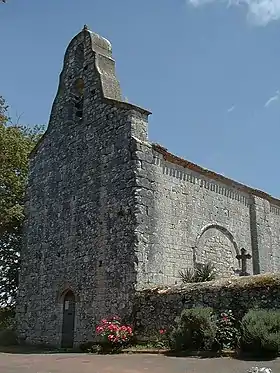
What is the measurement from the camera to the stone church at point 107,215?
1677 centimetres

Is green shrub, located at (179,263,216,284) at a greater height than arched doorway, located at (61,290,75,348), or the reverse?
green shrub, located at (179,263,216,284)

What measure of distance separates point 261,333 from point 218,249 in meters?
9.49

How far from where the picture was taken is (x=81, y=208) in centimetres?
1898

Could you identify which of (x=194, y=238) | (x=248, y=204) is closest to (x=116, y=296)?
(x=194, y=238)

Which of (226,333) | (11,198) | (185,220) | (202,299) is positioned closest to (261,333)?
(226,333)

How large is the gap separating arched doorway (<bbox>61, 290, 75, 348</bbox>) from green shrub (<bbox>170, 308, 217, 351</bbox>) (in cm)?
653

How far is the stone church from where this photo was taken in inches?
660

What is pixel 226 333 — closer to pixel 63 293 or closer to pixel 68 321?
pixel 68 321

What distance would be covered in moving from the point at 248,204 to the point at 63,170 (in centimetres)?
897

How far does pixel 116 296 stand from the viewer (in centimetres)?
1619

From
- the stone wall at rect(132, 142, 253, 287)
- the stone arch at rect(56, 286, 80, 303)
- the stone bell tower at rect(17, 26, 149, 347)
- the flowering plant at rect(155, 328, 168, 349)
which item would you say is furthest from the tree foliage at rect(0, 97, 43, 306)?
→ the flowering plant at rect(155, 328, 168, 349)

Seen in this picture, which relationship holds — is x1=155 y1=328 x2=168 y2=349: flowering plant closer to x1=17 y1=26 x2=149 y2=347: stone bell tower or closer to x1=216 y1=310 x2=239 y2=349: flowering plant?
x1=17 y1=26 x2=149 y2=347: stone bell tower

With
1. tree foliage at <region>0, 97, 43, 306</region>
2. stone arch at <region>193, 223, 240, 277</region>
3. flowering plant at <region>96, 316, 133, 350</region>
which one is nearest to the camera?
flowering plant at <region>96, 316, 133, 350</region>

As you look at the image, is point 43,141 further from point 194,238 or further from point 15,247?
point 194,238
